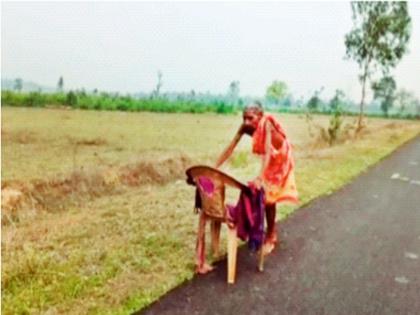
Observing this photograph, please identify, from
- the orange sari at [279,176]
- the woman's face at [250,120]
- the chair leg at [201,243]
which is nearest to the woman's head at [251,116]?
the woman's face at [250,120]

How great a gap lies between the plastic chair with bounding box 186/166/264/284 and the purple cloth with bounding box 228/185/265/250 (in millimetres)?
74

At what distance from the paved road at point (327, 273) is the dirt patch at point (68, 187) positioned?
4.11m

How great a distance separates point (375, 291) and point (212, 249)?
1685 millimetres

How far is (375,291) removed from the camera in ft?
17.3

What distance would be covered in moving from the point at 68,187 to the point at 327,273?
6352mm

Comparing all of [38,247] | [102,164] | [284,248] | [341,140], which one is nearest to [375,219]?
[284,248]

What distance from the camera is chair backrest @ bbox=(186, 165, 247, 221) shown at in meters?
5.31

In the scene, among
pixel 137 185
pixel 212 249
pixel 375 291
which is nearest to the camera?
pixel 375 291

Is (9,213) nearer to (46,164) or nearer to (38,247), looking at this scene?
(38,247)

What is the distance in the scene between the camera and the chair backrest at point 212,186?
5.31 m

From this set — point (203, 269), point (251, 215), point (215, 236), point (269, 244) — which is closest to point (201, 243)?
point (203, 269)

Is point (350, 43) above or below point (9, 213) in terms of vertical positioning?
above

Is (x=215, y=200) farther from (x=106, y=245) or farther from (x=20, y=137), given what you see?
(x=20, y=137)

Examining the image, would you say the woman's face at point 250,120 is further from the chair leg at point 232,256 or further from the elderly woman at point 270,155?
the chair leg at point 232,256
